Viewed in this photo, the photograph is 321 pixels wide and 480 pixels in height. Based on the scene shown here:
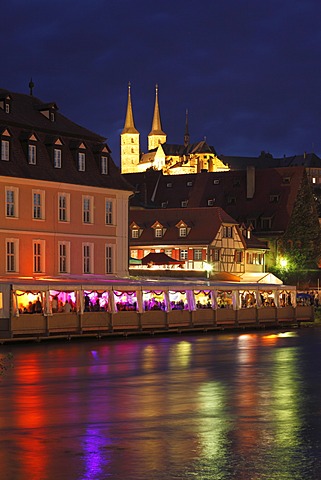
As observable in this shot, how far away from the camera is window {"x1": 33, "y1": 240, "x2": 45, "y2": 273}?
68500mm

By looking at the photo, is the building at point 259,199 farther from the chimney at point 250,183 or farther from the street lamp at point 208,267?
the street lamp at point 208,267

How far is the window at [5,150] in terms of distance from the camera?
6738 centimetres

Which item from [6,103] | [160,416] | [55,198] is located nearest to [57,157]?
[55,198]

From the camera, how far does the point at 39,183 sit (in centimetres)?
6875

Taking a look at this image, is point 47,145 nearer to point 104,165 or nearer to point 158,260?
point 104,165

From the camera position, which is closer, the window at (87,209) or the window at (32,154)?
the window at (32,154)

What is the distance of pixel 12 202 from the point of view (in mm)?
67312

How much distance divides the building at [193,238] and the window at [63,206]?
1449 inches

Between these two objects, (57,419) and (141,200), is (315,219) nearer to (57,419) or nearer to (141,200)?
(141,200)

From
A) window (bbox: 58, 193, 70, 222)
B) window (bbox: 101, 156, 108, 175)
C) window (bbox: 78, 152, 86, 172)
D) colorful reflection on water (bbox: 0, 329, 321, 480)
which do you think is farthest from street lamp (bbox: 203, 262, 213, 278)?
colorful reflection on water (bbox: 0, 329, 321, 480)

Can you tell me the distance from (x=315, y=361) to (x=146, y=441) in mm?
23379

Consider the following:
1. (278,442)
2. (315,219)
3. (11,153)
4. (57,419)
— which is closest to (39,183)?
Result: (11,153)

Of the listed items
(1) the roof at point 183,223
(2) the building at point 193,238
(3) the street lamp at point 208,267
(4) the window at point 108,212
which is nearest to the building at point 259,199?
(2) the building at point 193,238

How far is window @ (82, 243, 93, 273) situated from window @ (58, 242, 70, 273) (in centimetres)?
173
